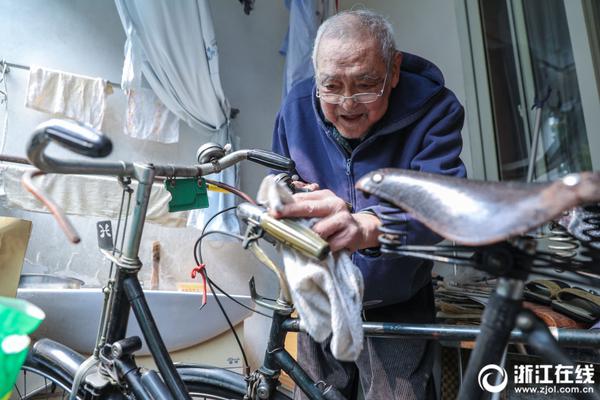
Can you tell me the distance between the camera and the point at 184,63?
2.09 metres

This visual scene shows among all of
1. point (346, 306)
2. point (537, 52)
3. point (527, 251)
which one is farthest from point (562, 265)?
point (537, 52)

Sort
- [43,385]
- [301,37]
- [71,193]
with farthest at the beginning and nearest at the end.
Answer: [301,37] → [71,193] → [43,385]

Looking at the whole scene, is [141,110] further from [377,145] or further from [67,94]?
[377,145]

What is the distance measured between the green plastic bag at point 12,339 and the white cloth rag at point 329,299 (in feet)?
1.15

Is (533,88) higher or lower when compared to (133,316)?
higher

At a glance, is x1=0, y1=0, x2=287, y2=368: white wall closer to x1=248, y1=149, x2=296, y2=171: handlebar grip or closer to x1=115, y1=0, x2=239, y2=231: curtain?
x1=115, y1=0, x2=239, y2=231: curtain

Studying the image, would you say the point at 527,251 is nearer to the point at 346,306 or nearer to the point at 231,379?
the point at 346,306

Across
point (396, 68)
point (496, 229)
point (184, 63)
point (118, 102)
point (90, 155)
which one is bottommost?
point (496, 229)

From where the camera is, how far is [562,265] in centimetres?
46

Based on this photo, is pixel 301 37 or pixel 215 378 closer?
pixel 215 378

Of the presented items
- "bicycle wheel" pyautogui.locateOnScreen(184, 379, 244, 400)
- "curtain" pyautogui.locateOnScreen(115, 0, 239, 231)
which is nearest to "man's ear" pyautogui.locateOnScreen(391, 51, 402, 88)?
"bicycle wheel" pyautogui.locateOnScreen(184, 379, 244, 400)

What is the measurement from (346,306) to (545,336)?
198mm

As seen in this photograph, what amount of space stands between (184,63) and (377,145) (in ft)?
4.98

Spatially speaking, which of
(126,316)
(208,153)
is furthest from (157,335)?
(208,153)
